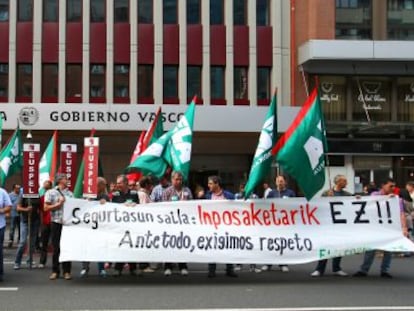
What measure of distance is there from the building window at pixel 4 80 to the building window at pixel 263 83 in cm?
1087

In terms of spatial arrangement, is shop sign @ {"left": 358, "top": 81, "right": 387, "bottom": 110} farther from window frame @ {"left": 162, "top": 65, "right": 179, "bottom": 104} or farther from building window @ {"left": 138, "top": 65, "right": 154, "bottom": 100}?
building window @ {"left": 138, "top": 65, "right": 154, "bottom": 100}

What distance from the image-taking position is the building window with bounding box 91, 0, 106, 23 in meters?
29.6

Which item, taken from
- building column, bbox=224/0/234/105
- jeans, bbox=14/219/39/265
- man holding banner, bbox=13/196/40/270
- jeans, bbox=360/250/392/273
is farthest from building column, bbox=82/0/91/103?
jeans, bbox=360/250/392/273

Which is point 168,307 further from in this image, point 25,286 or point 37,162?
point 37,162

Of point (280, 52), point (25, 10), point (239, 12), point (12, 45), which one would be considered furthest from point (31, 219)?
point (239, 12)

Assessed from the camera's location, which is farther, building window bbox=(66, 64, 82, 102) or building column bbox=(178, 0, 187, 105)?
building column bbox=(178, 0, 187, 105)

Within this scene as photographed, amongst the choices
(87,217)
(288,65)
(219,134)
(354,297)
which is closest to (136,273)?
(87,217)

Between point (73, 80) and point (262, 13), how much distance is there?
350 inches

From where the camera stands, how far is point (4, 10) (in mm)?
29266

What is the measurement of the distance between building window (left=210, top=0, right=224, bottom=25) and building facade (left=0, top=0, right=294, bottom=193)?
5 cm

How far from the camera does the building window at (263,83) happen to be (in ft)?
99.2

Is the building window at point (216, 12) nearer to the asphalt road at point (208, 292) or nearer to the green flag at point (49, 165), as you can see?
the green flag at point (49, 165)

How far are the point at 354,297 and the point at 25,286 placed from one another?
5.09 m

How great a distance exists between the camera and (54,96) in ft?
96.3
